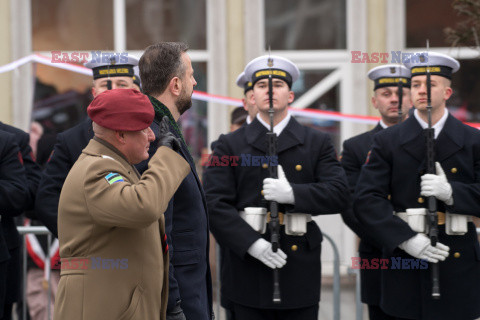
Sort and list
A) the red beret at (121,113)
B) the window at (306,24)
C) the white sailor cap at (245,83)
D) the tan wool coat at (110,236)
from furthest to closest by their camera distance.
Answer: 1. the window at (306,24)
2. the white sailor cap at (245,83)
3. the red beret at (121,113)
4. the tan wool coat at (110,236)

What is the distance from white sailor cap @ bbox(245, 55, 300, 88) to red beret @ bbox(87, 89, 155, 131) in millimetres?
2187

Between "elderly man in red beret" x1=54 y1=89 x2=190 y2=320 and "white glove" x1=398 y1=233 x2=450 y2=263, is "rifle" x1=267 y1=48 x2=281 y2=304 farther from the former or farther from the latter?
"elderly man in red beret" x1=54 y1=89 x2=190 y2=320

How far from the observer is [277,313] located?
17.0ft

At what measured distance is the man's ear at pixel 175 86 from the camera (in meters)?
3.62

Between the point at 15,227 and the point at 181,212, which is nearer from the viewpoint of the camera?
the point at 181,212

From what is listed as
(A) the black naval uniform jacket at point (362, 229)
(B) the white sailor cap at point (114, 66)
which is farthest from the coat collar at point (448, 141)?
(B) the white sailor cap at point (114, 66)

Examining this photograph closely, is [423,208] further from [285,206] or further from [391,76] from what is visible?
[391,76]

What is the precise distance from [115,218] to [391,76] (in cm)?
384

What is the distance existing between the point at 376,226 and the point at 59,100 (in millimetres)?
4889

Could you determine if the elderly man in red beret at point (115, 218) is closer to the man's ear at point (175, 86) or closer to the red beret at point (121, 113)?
the red beret at point (121, 113)

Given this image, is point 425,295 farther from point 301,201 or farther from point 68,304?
point 68,304

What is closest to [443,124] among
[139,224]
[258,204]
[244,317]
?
[258,204]

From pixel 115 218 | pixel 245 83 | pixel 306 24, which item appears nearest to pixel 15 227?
pixel 245 83

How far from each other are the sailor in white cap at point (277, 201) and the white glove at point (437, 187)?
0.55 metres
